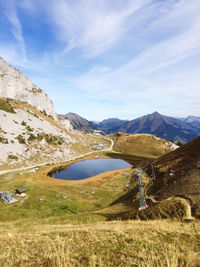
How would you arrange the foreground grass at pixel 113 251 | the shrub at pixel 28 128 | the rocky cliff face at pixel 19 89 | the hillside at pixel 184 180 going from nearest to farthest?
the foreground grass at pixel 113 251 → the hillside at pixel 184 180 → the shrub at pixel 28 128 → the rocky cliff face at pixel 19 89

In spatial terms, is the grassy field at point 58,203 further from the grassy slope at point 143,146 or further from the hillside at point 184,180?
the grassy slope at point 143,146

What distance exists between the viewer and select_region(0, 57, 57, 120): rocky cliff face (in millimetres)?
140750

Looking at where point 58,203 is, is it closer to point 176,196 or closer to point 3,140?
point 176,196

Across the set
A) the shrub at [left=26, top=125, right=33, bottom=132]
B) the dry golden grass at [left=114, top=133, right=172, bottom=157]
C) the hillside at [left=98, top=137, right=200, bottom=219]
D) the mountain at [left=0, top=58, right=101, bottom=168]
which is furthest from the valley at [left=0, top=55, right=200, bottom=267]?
the shrub at [left=26, top=125, right=33, bottom=132]

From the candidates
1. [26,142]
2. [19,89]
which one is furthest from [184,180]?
[19,89]

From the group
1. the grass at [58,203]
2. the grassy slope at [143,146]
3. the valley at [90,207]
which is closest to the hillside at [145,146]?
the grassy slope at [143,146]

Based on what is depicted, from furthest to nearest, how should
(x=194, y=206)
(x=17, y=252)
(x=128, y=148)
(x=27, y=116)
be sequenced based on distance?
(x=128, y=148) < (x=27, y=116) < (x=194, y=206) < (x=17, y=252)

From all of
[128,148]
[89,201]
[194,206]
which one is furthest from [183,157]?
[128,148]

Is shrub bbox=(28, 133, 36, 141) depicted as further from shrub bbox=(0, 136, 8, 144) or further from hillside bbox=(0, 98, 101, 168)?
shrub bbox=(0, 136, 8, 144)

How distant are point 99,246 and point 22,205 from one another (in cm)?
3668

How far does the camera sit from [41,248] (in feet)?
20.6

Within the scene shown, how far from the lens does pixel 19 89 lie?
6068 inches

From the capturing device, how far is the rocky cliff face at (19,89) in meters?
141

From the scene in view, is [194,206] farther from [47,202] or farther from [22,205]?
[22,205]
